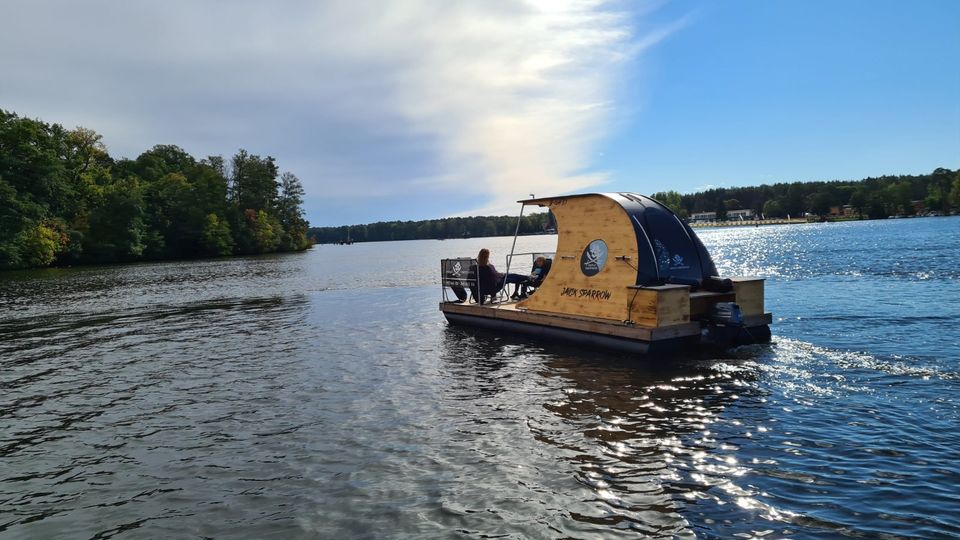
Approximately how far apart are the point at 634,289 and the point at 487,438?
21.3 feet

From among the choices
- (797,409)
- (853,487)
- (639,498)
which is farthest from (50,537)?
(797,409)

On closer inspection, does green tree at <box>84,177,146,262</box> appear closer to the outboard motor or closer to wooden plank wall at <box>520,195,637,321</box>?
wooden plank wall at <box>520,195,637,321</box>

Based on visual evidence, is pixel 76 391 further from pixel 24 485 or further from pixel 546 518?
pixel 546 518

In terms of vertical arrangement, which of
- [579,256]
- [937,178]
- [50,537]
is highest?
[937,178]

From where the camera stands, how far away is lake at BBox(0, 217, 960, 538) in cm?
618

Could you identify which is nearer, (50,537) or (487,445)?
(50,537)

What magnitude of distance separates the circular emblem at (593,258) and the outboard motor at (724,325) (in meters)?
3.10

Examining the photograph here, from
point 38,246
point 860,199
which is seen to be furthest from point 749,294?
point 860,199

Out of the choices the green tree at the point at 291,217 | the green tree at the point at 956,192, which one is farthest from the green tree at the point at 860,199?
the green tree at the point at 291,217

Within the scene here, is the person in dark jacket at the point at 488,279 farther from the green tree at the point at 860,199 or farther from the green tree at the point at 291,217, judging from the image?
the green tree at the point at 860,199

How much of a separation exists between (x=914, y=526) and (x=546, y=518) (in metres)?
3.68

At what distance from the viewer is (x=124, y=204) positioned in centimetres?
8581

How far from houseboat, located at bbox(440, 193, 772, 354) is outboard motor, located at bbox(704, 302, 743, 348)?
2 cm

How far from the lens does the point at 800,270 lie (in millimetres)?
39188
